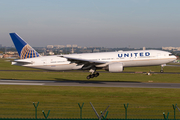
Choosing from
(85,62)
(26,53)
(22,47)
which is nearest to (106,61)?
(85,62)

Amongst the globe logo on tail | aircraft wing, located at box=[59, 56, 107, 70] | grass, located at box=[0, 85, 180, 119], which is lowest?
grass, located at box=[0, 85, 180, 119]

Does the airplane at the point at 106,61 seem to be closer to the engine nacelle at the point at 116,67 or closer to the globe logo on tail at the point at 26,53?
the engine nacelle at the point at 116,67

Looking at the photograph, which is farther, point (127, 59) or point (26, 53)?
point (26, 53)

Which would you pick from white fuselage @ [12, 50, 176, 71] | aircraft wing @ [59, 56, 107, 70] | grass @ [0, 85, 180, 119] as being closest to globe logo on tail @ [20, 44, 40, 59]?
white fuselage @ [12, 50, 176, 71]

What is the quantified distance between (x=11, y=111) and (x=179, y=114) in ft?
44.7

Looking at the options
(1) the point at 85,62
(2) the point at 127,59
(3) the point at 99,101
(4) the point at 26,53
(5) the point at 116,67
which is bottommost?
(3) the point at 99,101

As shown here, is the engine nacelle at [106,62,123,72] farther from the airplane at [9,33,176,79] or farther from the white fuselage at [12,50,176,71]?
the white fuselage at [12,50,176,71]

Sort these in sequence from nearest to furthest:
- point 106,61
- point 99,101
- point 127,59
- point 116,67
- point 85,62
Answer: point 99,101 < point 116,67 < point 85,62 < point 127,59 < point 106,61

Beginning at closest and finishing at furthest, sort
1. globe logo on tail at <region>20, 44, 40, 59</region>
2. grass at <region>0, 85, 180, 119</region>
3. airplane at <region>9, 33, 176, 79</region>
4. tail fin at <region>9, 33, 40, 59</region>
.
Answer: grass at <region>0, 85, 180, 119</region>, airplane at <region>9, 33, 176, 79</region>, tail fin at <region>9, 33, 40, 59</region>, globe logo on tail at <region>20, 44, 40, 59</region>

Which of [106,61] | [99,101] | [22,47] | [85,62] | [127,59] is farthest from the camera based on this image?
[22,47]

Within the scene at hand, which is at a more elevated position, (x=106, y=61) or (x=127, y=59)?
(x=127, y=59)

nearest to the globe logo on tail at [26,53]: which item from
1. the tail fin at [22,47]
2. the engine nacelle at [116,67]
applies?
the tail fin at [22,47]

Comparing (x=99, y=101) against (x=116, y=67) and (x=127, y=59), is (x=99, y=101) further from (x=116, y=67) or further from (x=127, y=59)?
(x=127, y=59)

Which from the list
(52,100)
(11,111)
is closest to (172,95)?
(52,100)
